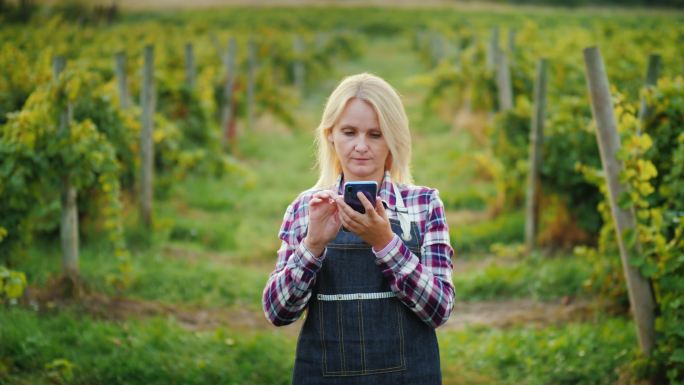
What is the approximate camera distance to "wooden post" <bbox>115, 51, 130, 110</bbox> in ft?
26.2

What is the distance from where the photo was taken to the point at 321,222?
2.28 meters

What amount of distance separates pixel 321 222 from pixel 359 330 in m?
0.36

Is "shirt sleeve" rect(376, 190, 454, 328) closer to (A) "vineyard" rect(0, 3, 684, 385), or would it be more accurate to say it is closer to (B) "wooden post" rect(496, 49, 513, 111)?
(A) "vineyard" rect(0, 3, 684, 385)

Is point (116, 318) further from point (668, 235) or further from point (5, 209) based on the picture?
point (668, 235)

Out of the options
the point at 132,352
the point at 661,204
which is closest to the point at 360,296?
the point at 132,352

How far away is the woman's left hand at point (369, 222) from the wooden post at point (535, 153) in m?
5.58

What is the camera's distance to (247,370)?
188 inches

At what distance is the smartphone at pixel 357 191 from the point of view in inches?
87.7

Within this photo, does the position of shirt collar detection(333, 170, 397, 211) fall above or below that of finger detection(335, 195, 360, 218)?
above

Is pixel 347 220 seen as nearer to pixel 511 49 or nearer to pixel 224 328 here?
pixel 224 328

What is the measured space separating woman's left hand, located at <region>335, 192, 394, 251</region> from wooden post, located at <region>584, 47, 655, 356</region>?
2.31m

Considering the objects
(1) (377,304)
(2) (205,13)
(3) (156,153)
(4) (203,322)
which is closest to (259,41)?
(3) (156,153)

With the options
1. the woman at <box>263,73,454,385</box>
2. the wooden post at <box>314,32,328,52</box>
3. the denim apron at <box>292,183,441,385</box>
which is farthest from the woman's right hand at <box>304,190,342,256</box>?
the wooden post at <box>314,32,328,52</box>

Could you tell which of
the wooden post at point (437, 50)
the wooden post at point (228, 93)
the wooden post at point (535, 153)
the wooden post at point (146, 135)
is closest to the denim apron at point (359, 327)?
the wooden post at point (535, 153)
